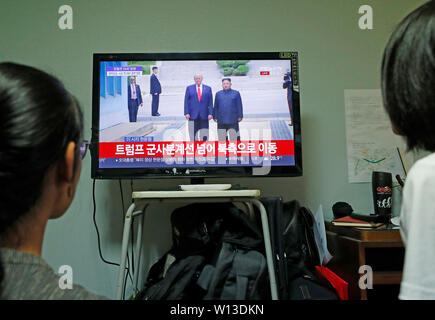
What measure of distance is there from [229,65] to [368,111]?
2.68ft

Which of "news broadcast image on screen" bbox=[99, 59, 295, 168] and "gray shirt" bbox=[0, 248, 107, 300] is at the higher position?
"news broadcast image on screen" bbox=[99, 59, 295, 168]

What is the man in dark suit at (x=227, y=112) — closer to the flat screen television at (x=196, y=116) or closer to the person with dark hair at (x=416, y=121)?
the flat screen television at (x=196, y=116)

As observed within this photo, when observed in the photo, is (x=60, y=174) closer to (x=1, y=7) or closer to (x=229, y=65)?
(x=229, y=65)

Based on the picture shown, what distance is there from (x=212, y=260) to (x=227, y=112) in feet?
2.08

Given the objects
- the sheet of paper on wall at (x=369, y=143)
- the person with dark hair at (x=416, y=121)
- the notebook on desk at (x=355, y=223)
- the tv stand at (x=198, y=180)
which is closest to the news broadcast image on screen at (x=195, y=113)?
the tv stand at (x=198, y=180)

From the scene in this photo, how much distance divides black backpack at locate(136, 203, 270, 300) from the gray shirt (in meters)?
0.73

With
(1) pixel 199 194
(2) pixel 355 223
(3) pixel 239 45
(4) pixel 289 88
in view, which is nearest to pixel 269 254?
(1) pixel 199 194

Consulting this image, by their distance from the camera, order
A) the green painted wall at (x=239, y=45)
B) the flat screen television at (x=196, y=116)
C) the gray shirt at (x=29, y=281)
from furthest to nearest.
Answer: the green painted wall at (x=239, y=45) → the flat screen television at (x=196, y=116) → the gray shirt at (x=29, y=281)

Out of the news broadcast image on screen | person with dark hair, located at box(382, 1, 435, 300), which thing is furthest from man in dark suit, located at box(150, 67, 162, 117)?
person with dark hair, located at box(382, 1, 435, 300)

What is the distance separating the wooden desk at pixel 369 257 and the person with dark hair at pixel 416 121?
0.70 m

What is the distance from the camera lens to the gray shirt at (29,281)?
0.47 meters

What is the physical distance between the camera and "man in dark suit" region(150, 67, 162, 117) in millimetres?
1532

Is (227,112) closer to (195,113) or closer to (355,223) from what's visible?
(195,113)

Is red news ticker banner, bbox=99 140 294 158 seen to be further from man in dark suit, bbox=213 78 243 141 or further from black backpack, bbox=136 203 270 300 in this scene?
black backpack, bbox=136 203 270 300
